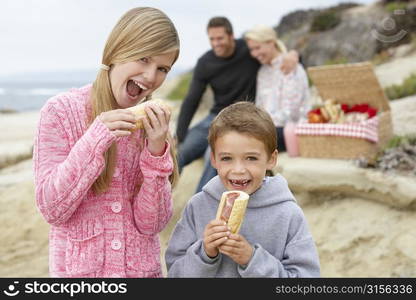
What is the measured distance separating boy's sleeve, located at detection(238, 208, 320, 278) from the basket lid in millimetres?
4116

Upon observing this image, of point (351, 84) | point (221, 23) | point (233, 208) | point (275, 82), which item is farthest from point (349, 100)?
point (233, 208)

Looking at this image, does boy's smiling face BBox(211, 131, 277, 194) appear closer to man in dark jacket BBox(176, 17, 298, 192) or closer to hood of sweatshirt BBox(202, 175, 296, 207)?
hood of sweatshirt BBox(202, 175, 296, 207)

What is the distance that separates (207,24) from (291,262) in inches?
179

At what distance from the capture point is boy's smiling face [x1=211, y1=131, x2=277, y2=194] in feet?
7.95

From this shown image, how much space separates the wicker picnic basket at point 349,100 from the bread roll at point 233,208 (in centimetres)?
377

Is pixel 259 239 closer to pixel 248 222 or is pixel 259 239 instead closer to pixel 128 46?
pixel 248 222

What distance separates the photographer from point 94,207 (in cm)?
251

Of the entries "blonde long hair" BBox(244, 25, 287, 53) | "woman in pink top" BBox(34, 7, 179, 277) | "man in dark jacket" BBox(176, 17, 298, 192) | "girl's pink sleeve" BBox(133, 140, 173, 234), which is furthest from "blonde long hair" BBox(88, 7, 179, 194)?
"man in dark jacket" BBox(176, 17, 298, 192)

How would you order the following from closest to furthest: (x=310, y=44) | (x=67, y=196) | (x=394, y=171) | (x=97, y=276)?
1. (x=67, y=196)
2. (x=97, y=276)
3. (x=394, y=171)
4. (x=310, y=44)

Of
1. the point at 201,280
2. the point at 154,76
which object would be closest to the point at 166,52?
the point at 154,76

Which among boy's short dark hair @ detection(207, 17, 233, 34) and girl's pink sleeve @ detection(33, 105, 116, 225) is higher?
boy's short dark hair @ detection(207, 17, 233, 34)

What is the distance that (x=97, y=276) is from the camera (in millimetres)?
2500

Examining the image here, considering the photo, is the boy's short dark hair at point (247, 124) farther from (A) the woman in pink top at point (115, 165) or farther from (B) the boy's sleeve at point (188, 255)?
(B) the boy's sleeve at point (188, 255)

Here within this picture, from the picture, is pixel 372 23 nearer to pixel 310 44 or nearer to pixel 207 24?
pixel 310 44
